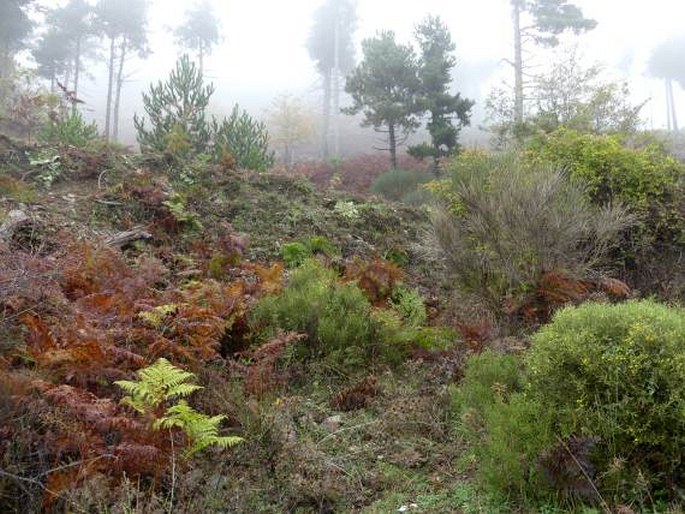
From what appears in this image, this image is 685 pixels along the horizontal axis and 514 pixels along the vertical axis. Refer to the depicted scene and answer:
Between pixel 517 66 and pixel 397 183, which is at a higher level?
pixel 517 66

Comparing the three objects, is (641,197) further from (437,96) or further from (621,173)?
(437,96)

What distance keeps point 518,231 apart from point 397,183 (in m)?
13.2

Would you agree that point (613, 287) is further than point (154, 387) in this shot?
Yes

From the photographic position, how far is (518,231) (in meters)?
6.29

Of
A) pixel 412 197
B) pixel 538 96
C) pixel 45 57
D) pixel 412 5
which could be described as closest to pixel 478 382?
pixel 412 197

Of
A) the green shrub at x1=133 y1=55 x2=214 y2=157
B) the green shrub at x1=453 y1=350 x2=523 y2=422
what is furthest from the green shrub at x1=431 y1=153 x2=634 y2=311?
the green shrub at x1=133 y1=55 x2=214 y2=157

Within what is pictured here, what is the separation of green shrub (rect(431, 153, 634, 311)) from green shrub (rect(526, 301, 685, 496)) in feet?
9.15

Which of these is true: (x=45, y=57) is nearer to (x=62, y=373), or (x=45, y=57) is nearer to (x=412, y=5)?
(x=62, y=373)

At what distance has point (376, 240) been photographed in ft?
34.6

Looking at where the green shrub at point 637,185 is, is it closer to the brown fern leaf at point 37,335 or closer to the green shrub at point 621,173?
the green shrub at point 621,173

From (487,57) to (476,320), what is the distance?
7027 centimetres

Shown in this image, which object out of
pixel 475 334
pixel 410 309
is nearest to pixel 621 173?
pixel 410 309

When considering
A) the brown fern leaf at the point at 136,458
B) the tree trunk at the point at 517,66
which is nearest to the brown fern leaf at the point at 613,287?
the brown fern leaf at the point at 136,458

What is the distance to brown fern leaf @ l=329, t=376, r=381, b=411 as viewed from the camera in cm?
476
